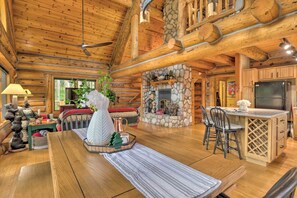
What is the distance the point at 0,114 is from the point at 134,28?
5.08 m

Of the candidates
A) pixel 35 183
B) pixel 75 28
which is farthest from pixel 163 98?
pixel 35 183

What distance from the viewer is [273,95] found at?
4465 mm

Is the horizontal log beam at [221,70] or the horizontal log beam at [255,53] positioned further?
the horizontal log beam at [221,70]

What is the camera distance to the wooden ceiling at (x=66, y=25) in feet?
16.9

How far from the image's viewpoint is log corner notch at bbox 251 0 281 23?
7.07ft

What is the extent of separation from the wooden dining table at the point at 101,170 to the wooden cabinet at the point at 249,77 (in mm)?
4867

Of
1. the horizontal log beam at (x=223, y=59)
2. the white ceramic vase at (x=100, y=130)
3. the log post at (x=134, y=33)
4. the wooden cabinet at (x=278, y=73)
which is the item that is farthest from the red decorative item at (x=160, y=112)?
the white ceramic vase at (x=100, y=130)

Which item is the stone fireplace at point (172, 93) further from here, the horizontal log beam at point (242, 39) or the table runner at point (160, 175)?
the table runner at point (160, 175)

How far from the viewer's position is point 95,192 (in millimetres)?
711

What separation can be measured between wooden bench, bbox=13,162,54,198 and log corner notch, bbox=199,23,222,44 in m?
3.32

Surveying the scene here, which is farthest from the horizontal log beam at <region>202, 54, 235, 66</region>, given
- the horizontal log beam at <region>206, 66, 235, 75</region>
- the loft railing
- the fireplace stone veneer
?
the loft railing

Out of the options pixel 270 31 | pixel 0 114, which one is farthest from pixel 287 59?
pixel 0 114

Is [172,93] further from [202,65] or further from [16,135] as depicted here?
[16,135]

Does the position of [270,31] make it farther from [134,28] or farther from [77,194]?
[134,28]
